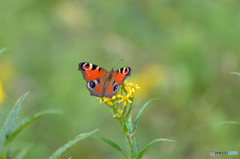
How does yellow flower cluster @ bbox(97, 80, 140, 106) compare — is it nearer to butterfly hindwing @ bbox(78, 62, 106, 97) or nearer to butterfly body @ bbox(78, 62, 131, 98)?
butterfly body @ bbox(78, 62, 131, 98)

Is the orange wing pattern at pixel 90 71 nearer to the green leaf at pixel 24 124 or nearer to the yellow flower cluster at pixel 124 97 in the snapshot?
the yellow flower cluster at pixel 124 97

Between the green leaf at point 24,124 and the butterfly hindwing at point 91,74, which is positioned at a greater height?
the green leaf at point 24,124

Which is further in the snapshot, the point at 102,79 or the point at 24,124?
the point at 102,79

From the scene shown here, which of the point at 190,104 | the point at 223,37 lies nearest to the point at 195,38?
the point at 223,37

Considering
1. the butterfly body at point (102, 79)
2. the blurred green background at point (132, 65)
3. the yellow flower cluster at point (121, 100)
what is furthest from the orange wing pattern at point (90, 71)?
the blurred green background at point (132, 65)

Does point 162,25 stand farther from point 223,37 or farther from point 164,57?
point 223,37

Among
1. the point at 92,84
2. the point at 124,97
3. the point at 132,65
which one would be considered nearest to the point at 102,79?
the point at 92,84

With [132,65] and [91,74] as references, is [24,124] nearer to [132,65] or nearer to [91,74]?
[91,74]
